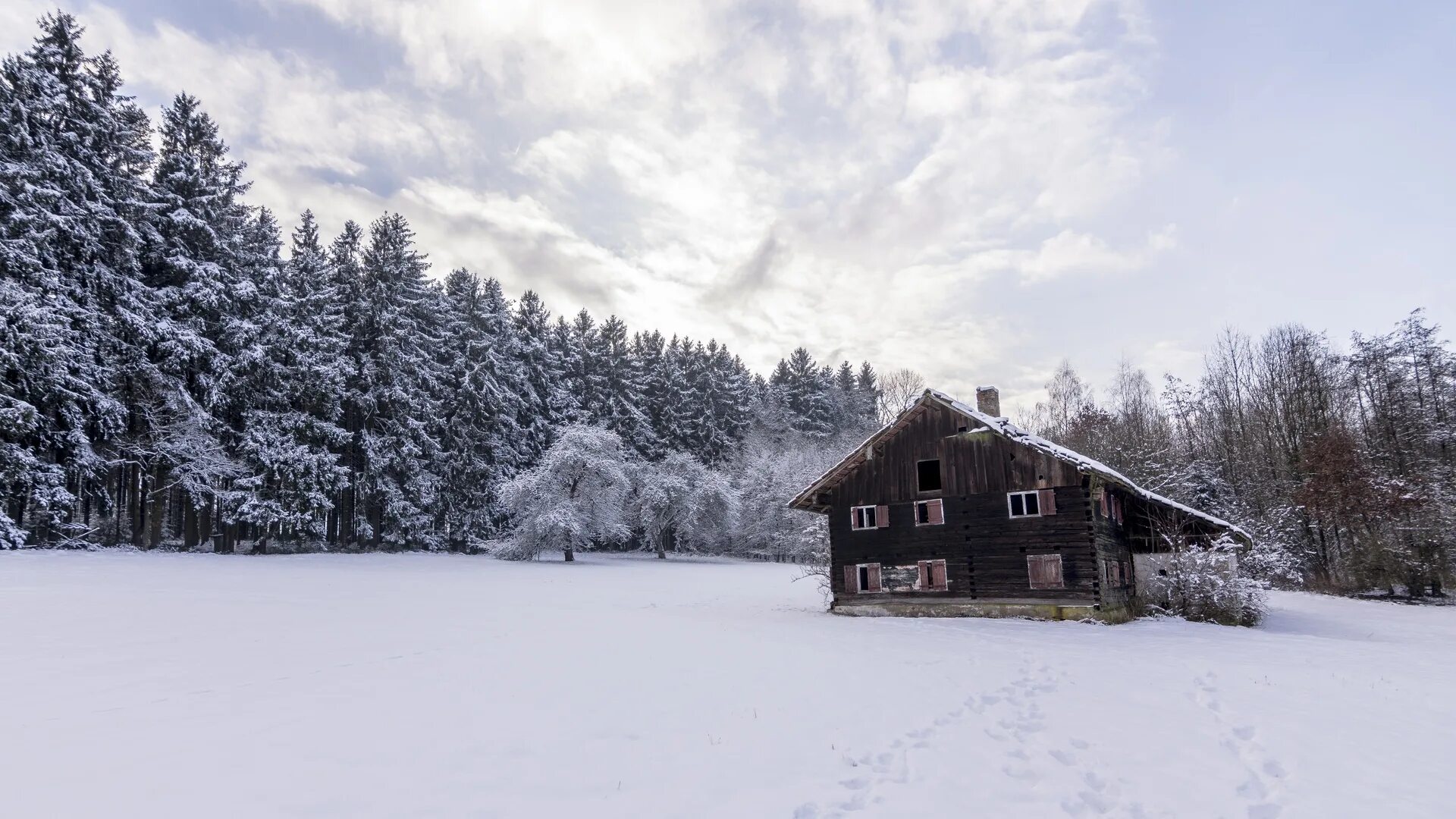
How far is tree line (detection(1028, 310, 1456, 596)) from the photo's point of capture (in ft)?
120

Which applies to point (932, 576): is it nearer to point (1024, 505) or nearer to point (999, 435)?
point (1024, 505)

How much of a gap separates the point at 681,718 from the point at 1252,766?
23.9ft

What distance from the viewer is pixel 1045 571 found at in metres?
25.2

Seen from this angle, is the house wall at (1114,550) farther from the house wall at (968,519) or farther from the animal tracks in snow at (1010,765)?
the animal tracks in snow at (1010,765)

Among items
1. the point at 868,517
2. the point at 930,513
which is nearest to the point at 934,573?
the point at 930,513

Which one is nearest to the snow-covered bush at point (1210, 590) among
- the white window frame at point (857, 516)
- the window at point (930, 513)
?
the window at point (930, 513)

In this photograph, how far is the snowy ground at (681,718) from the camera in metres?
7.16

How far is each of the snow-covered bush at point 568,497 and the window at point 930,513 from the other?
2786 cm

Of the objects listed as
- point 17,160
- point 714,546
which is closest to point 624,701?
point 17,160

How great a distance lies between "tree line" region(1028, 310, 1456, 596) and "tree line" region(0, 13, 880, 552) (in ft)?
128

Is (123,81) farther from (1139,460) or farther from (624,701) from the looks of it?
(1139,460)

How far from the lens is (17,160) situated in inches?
1179

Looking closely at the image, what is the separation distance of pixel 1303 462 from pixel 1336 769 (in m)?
44.7

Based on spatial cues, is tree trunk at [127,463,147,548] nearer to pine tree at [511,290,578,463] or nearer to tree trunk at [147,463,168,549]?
tree trunk at [147,463,168,549]
